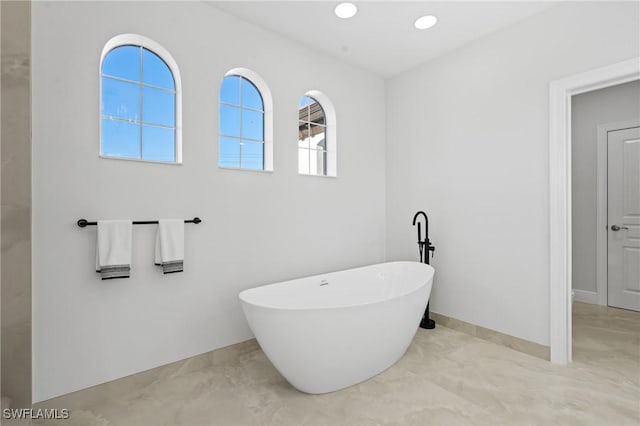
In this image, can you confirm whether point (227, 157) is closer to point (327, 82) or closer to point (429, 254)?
point (327, 82)

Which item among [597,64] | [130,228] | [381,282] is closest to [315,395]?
[381,282]

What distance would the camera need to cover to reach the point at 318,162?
11.2 ft

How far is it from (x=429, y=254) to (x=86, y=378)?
2.91 metres

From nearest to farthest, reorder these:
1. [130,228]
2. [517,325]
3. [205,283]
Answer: [130,228] → [205,283] → [517,325]

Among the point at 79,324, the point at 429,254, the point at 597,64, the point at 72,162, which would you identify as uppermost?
the point at 597,64

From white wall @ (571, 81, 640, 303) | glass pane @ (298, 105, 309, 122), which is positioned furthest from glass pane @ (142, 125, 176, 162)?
white wall @ (571, 81, 640, 303)

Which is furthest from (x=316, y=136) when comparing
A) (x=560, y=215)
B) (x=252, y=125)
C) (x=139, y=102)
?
(x=560, y=215)

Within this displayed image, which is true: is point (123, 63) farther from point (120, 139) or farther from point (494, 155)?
point (494, 155)

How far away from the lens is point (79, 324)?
6.34 feet

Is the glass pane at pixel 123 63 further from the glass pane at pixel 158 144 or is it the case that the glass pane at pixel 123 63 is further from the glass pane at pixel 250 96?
the glass pane at pixel 250 96

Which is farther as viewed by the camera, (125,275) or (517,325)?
(517,325)

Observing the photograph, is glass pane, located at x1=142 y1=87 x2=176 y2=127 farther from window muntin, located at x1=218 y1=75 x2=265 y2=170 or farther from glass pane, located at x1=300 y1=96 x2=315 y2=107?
glass pane, located at x1=300 y1=96 x2=315 y2=107

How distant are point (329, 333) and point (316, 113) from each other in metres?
2.26

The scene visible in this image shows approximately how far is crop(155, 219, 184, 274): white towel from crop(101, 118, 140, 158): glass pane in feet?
1.77
